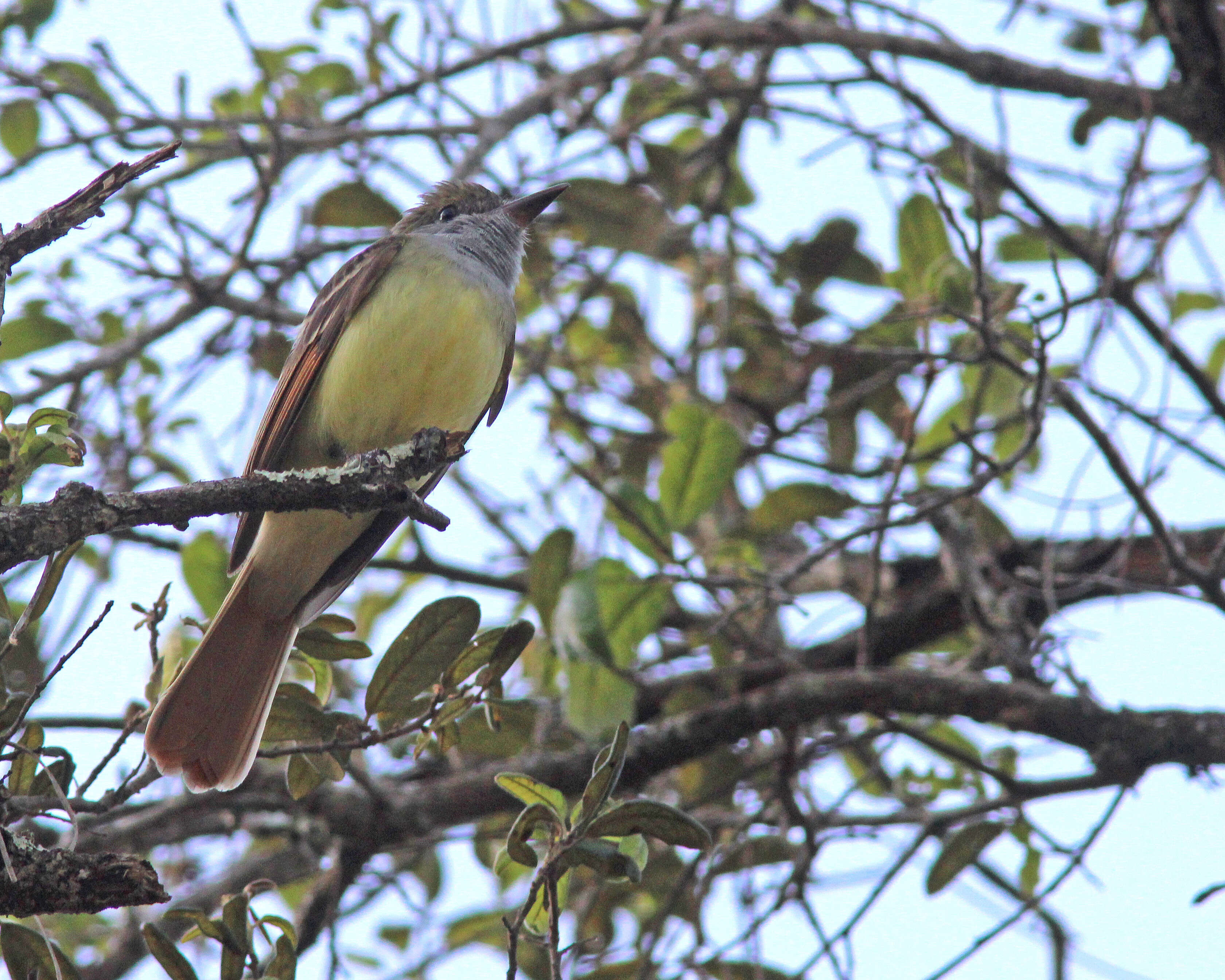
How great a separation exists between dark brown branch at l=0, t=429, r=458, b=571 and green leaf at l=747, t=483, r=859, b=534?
1.90 m

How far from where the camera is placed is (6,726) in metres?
2.52

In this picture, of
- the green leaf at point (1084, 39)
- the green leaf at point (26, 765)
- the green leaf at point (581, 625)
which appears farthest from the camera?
the green leaf at point (1084, 39)

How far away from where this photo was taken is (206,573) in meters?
3.97

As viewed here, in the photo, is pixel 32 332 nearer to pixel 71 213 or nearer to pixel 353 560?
pixel 353 560

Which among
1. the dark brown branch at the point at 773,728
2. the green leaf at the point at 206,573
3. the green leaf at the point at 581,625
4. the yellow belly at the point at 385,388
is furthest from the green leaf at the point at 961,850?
the green leaf at the point at 206,573

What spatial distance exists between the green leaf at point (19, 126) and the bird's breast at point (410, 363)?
7.78 feet

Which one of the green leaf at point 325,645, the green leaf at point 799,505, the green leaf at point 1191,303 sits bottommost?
the green leaf at point 325,645

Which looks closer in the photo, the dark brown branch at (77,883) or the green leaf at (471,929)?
the dark brown branch at (77,883)

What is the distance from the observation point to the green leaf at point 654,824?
2354mm

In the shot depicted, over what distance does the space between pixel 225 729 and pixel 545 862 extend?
1300 mm

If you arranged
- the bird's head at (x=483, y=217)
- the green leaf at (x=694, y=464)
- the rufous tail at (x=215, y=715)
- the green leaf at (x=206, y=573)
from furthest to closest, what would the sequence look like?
the bird's head at (x=483, y=217) < the green leaf at (x=694, y=464) < the green leaf at (x=206, y=573) < the rufous tail at (x=215, y=715)

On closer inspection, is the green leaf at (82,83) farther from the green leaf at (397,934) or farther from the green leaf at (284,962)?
the green leaf at (284,962)

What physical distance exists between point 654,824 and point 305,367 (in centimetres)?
224

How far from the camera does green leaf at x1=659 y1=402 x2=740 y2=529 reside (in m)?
4.18
